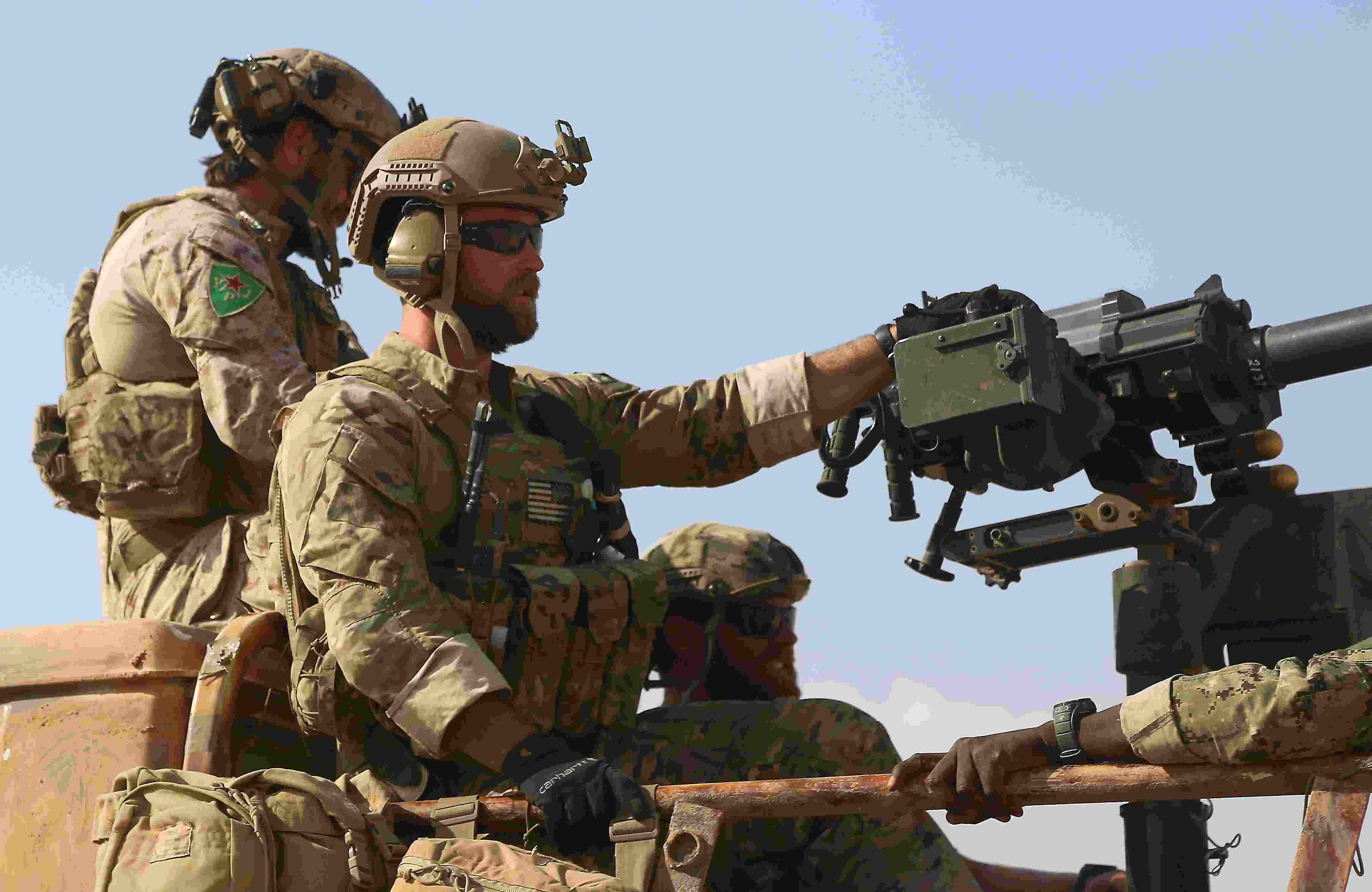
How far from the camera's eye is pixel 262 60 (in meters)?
7.88

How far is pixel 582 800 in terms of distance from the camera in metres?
4.73

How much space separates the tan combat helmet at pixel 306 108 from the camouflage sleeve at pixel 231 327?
51cm

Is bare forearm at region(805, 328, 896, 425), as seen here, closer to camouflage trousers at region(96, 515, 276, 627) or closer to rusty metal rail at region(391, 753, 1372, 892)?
rusty metal rail at region(391, 753, 1372, 892)

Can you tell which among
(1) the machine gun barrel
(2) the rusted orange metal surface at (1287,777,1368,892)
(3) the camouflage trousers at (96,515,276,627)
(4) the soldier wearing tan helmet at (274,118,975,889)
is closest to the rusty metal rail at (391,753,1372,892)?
A: (2) the rusted orange metal surface at (1287,777,1368,892)

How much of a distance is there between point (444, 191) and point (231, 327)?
1.50 metres

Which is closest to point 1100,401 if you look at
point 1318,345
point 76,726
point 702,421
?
A: point 1318,345

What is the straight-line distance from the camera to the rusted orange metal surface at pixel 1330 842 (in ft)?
12.8

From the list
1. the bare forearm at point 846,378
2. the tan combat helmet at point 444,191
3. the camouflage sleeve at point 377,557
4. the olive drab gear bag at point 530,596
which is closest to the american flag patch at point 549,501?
the olive drab gear bag at point 530,596

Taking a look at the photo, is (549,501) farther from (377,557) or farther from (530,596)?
(377,557)

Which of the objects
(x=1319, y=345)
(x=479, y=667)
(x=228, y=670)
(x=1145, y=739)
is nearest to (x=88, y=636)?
(x=228, y=670)

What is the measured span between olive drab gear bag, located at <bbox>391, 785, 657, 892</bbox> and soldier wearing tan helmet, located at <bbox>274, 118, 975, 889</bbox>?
0.31 feet

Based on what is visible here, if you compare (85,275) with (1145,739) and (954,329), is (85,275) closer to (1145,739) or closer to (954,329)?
(954,329)

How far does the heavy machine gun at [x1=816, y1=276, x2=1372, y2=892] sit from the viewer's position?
17.9ft

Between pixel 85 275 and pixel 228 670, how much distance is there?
9.06ft
